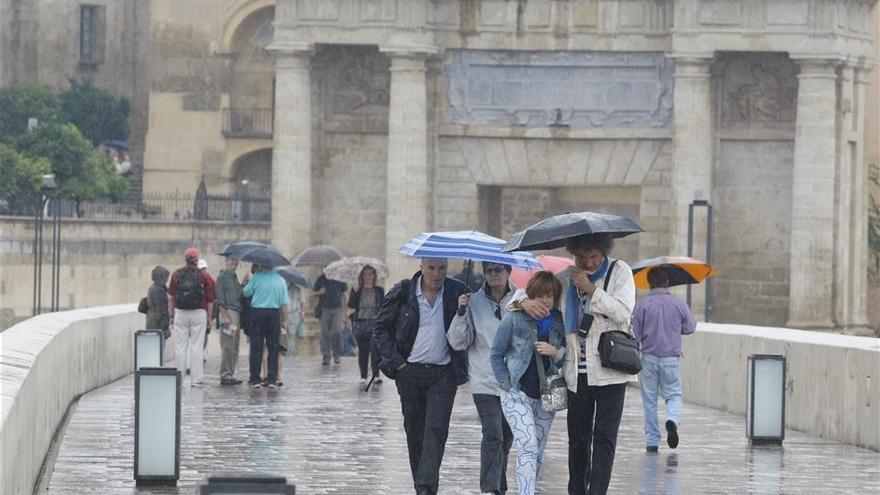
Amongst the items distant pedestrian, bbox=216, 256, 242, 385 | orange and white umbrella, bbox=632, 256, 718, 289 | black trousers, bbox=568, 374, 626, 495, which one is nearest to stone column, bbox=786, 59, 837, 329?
distant pedestrian, bbox=216, 256, 242, 385

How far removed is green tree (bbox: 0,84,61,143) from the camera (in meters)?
84.6

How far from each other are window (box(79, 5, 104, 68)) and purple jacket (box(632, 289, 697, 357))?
228 ft

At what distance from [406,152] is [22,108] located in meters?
42.8

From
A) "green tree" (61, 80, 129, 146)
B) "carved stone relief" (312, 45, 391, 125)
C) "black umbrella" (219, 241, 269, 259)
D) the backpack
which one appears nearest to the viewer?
the backpack

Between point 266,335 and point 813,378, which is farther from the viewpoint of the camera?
point 266,335

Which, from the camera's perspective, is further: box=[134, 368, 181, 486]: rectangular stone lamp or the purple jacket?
the purple jacket

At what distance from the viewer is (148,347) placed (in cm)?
2891

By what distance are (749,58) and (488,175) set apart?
204 inches

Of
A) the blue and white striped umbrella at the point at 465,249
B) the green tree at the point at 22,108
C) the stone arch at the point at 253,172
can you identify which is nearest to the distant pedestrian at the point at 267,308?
the blue and white striped umbrella at the point at 465,249

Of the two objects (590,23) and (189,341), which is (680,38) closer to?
(590,23)

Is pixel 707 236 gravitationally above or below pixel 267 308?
above

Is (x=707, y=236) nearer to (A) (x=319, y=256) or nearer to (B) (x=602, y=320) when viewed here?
(A) (x=319, y=256)

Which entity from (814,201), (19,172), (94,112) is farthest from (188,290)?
(94,112)

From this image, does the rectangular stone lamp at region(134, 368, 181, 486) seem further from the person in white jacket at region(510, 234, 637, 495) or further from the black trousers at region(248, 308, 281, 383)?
the black trousers at region(248, 308, 281, 383)
